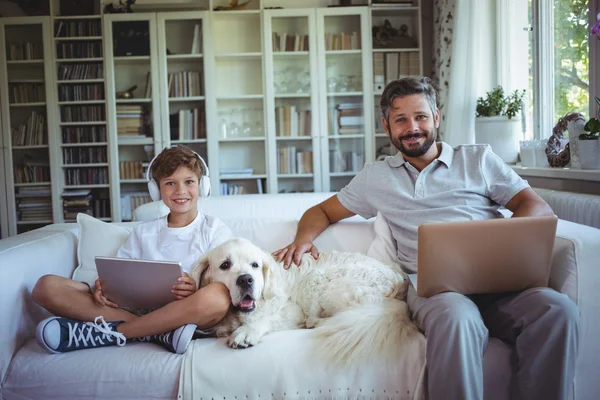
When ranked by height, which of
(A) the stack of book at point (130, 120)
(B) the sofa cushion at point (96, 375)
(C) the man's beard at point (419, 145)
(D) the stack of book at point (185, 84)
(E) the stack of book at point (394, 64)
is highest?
(E) the stack of book at point (394, 64)

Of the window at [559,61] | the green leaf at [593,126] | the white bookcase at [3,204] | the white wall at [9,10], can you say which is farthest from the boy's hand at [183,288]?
the white wall at [9,10]

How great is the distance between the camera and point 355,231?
216cm

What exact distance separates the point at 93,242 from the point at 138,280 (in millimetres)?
535

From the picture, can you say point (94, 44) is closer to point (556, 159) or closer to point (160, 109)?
point (160, 109)

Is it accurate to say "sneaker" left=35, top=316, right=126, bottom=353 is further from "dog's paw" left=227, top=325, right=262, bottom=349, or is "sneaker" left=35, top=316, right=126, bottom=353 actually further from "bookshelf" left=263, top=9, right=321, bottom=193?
"bookshelf" left=263, top=9, right=321, bottom=193

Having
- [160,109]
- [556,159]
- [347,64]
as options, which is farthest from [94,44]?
[556,159]

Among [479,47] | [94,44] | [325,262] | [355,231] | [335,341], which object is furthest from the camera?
[94,44]

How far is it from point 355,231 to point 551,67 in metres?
1.88

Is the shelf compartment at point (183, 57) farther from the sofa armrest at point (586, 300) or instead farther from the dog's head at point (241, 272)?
the sofa armrest at point (586, 300)

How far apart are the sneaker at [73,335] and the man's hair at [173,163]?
1.85 feet

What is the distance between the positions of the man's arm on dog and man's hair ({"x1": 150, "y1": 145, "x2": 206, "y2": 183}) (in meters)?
0.42

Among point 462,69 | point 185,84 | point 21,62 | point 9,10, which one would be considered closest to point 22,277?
point 462,69

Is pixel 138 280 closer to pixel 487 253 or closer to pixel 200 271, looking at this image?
pixel 200 271

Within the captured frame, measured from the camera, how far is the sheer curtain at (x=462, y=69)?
372cm
